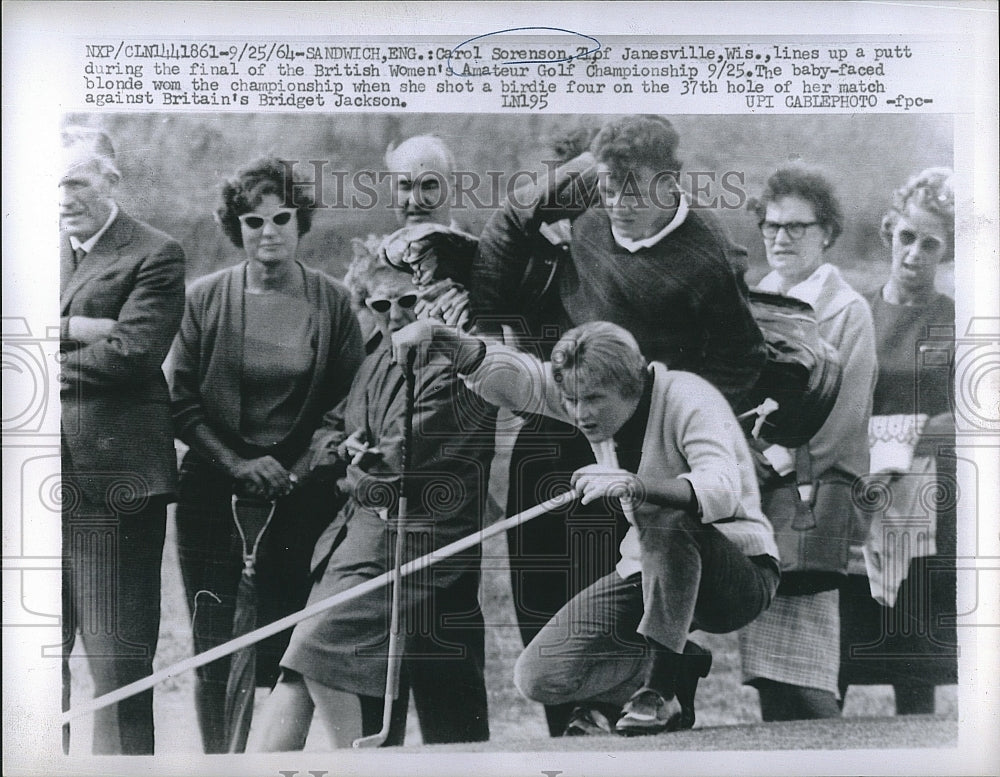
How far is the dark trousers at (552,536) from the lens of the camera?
167 inches

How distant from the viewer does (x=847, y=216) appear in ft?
14.3

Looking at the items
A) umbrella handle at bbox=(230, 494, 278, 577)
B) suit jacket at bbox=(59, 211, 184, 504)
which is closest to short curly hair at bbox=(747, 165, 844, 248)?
umbrella handle at bbox=(230, 494, 278, 577)

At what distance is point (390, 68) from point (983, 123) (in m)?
2.35

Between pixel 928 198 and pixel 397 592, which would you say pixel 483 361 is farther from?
pixel 928 198

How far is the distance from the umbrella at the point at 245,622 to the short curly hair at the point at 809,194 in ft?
7.42

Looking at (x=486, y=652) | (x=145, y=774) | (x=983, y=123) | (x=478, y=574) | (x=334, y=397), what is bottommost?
(x=145, y=774)

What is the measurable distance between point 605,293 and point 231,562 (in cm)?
178

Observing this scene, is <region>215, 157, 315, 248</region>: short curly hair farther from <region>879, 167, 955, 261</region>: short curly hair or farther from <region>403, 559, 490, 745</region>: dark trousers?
<region>879, 167, 955, 261</region>: short curly hair

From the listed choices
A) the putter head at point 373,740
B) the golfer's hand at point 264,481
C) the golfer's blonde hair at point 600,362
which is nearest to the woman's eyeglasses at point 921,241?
the golfer's blonde hair at point 600,362

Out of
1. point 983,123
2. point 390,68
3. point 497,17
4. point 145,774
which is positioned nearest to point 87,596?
point 145,774

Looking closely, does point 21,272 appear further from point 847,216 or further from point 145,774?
point 847,216

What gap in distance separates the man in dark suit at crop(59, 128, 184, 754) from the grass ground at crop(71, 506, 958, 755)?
6 centimetres

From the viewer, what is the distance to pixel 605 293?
14.1 feet

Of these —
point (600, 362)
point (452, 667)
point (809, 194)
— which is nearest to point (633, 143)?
point (809, 194)
